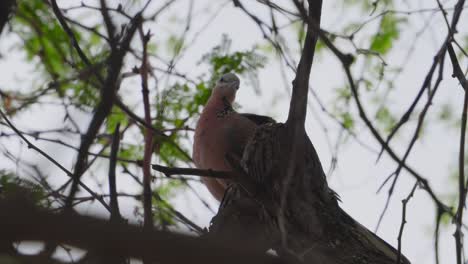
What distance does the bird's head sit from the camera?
19.3ft

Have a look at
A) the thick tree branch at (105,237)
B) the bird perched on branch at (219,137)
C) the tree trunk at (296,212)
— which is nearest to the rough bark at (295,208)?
the tree trunk at (296,212)

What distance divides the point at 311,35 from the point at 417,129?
64 cm

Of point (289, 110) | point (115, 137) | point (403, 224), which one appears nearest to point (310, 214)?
point (289, 110)

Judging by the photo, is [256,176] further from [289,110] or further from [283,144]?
[289,110]

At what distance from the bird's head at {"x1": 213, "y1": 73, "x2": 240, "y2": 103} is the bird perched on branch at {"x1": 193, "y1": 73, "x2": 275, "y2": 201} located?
0.68ft

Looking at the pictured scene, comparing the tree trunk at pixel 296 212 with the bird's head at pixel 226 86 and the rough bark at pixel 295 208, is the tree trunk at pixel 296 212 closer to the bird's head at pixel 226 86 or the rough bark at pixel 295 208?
the rough bark at pixel 295 208

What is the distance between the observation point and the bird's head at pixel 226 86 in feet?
19.3

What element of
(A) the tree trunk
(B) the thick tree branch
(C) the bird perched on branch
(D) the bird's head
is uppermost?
(D) the bird's head

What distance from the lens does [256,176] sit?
12.6 ft

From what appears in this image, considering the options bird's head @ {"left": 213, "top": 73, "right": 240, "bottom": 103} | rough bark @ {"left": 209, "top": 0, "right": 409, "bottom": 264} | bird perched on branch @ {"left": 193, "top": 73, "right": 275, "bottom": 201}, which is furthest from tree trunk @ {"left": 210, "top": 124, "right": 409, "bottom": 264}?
bird's head @ {"left": 213, "top": 73, "right": 240, "bottom": 103}

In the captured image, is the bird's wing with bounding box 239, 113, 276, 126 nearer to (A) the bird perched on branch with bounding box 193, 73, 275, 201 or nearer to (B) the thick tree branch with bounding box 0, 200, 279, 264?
(A) the bird perched on branch with bounding box 193, 73, 275, 201

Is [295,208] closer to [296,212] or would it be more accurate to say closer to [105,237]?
[296,212]

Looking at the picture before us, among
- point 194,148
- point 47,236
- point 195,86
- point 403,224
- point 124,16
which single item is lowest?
point 47,236

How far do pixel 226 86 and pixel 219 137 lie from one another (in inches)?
30.3
